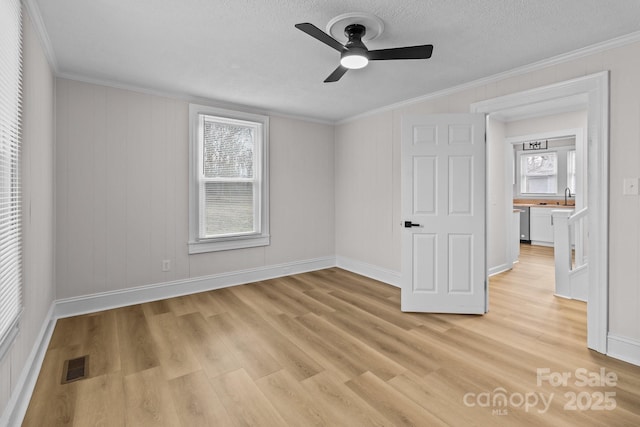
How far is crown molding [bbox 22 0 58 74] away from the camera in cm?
202

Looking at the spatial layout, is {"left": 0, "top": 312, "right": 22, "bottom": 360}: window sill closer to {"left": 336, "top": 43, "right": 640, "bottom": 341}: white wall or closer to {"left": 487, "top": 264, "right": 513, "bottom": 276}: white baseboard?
{"left": 336, "top": 43, "right": 640, "bottom": 341}: white wall

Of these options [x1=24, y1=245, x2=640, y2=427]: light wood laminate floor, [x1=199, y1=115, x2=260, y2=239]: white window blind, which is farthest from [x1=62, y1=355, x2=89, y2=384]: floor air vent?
[x1=199, y1=115, x2=260, y2=239]: white window blind

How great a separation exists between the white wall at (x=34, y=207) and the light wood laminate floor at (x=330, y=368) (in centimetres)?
30

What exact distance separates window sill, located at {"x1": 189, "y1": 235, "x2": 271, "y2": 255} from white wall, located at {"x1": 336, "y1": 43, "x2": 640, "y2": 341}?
155 centimetres

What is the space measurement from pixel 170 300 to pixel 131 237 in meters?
0.86

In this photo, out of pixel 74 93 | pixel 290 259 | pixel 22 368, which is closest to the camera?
pixel 22 368

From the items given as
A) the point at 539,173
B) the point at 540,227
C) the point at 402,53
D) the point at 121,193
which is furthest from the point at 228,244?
the point at 539,173

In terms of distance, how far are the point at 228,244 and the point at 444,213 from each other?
2.78 metres

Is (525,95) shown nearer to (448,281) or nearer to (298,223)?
(448,281)

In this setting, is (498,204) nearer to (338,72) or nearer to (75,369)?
(338,72)

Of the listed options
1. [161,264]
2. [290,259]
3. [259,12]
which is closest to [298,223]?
[290,259]

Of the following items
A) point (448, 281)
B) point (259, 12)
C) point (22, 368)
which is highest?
point (259, 12)

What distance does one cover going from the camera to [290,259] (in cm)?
493

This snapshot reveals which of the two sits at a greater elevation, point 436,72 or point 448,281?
point 436,72
